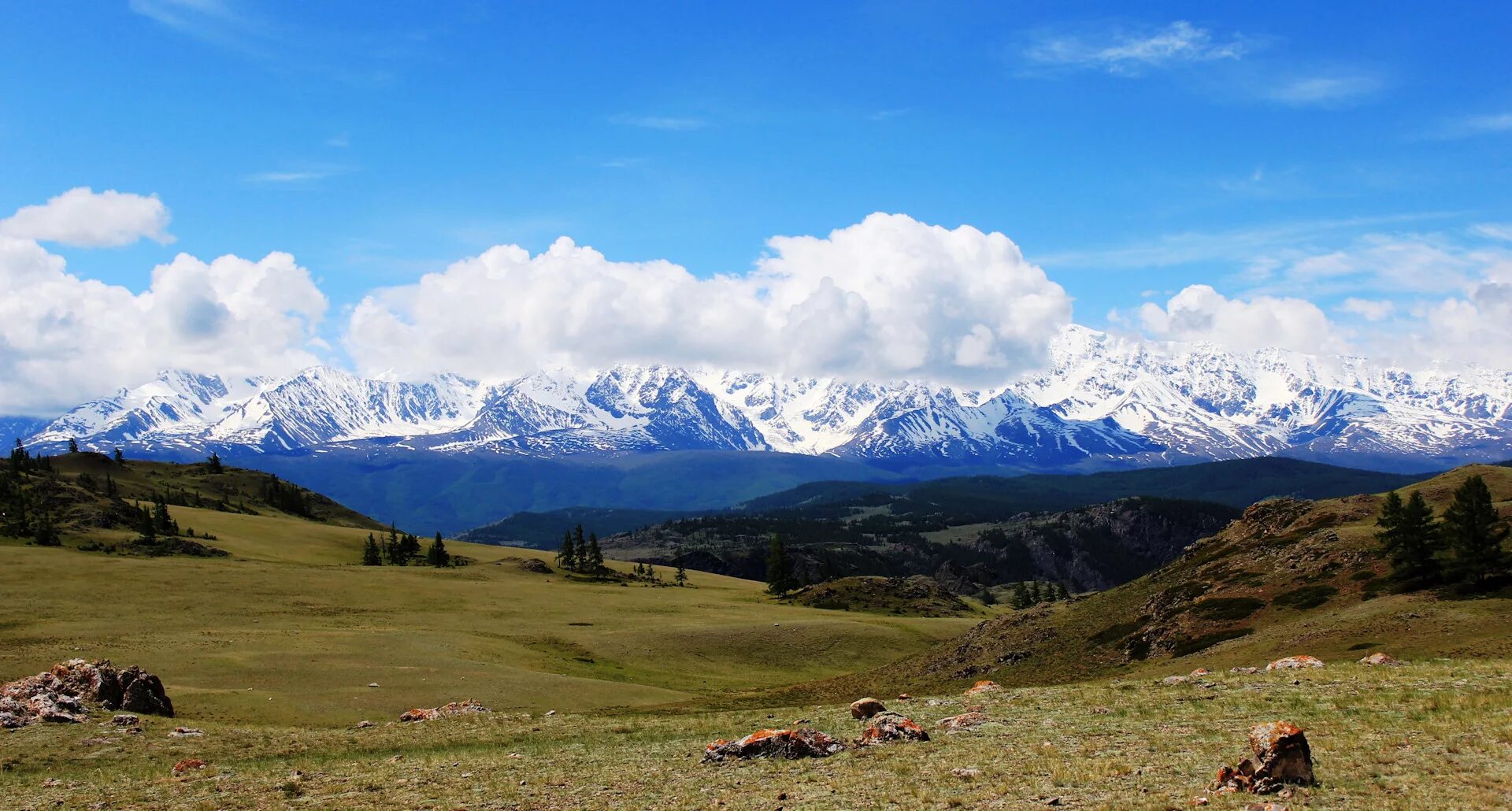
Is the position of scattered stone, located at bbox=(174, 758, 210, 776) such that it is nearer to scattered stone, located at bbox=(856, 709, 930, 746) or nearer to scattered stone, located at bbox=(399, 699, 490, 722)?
scattered stone, located at bbox=(399, 699, 490, 722)

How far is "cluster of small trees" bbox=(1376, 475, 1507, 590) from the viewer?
61750 mm

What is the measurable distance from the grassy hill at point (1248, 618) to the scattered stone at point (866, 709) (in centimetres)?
2784

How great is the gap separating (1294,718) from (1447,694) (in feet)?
17.7

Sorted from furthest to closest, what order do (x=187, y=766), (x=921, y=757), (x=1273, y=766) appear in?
1. (x=187, y=766)
2. (x=921, y=757)
3. (x=1273, y=766)

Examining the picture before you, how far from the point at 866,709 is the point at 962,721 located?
16.3 feet

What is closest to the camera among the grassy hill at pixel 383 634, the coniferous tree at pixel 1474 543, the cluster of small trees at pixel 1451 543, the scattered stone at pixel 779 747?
the scattered stone at pixel 779 747

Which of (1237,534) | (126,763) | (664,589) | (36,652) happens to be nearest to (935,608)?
(664,589)

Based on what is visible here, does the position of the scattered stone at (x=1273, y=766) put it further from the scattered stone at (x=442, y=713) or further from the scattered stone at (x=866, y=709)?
the scattered stone at (x=442, y=713)

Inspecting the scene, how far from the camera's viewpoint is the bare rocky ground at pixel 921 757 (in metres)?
22.0

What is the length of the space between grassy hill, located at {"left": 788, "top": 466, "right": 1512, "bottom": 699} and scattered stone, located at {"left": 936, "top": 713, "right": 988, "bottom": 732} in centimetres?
2804

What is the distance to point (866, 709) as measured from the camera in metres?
38.2

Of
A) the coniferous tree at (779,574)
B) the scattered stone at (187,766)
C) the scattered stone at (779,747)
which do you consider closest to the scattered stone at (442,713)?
the scattered stone at (187,766)

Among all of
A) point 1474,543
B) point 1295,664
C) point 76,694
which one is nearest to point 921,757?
point 1295,664

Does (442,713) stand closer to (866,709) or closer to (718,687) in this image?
(866,709)
